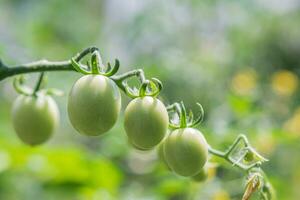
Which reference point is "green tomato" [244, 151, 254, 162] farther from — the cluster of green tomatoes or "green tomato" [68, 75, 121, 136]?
"green tomato" [68, 75, 121, 136]

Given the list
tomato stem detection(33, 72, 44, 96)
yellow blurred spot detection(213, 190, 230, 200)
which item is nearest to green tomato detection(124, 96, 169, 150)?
tomato stem detection(33, 72, 44, 96)

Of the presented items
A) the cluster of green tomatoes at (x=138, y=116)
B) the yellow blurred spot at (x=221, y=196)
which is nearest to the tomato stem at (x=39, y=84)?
the cluster of green tomatoes at (x=138, y=116)

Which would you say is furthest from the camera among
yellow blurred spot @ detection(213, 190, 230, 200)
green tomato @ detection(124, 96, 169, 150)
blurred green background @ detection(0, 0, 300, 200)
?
blurred green background @ detection(0, 0, 300, 200)

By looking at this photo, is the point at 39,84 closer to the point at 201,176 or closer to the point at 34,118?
the point at 34,118

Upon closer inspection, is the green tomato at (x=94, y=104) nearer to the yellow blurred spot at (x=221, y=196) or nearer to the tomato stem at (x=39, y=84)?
the tomato stem at (x=39, y=84)

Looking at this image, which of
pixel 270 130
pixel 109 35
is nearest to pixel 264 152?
pixel 270 130

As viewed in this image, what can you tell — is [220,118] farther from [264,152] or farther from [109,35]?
[109,35]
